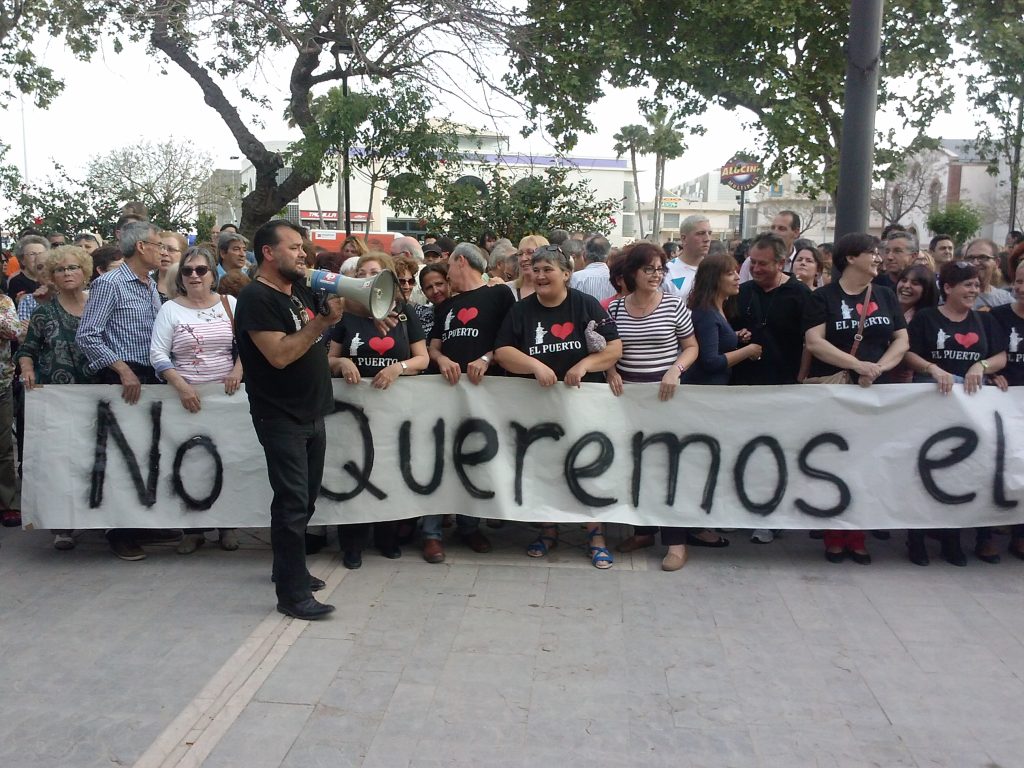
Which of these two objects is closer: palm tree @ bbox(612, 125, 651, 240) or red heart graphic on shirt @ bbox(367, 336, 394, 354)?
red heart graphic on shirt @ bbox(367, 336, 394, 354)

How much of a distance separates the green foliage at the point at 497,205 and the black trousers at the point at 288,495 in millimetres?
8340

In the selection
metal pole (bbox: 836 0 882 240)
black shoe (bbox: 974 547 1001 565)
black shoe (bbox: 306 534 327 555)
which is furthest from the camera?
metal pole (bbox: 836 0 882 240)

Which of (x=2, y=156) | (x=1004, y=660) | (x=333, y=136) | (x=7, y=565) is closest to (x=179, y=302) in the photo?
(x=7, y=565)

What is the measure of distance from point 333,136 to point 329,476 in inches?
307

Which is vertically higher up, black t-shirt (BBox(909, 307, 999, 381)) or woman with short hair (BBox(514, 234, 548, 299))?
woman with short hair (BBox(514, 234, 548, 299))

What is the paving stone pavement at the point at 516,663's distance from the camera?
11.1ft

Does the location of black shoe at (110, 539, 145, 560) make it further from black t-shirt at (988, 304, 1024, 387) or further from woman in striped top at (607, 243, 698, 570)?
black t-shirt at (988, 304, 1024, 387)

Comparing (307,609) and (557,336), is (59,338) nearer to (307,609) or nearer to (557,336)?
(307,609)

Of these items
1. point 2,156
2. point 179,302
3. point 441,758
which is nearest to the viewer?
point 441,758

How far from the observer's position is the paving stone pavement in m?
3.39

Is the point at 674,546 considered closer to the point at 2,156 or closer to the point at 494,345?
the point at 494,345

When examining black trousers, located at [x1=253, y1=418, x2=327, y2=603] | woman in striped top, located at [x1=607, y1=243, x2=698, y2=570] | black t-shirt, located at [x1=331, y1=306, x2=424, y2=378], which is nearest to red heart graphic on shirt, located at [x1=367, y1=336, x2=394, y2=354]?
black t-shirt, located at [x1=331, y1=306, x2=424, y2=378]

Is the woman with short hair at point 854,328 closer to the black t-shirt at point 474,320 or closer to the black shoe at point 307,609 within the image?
the black t-shirt at point 474,320

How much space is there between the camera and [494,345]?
18.5ft
